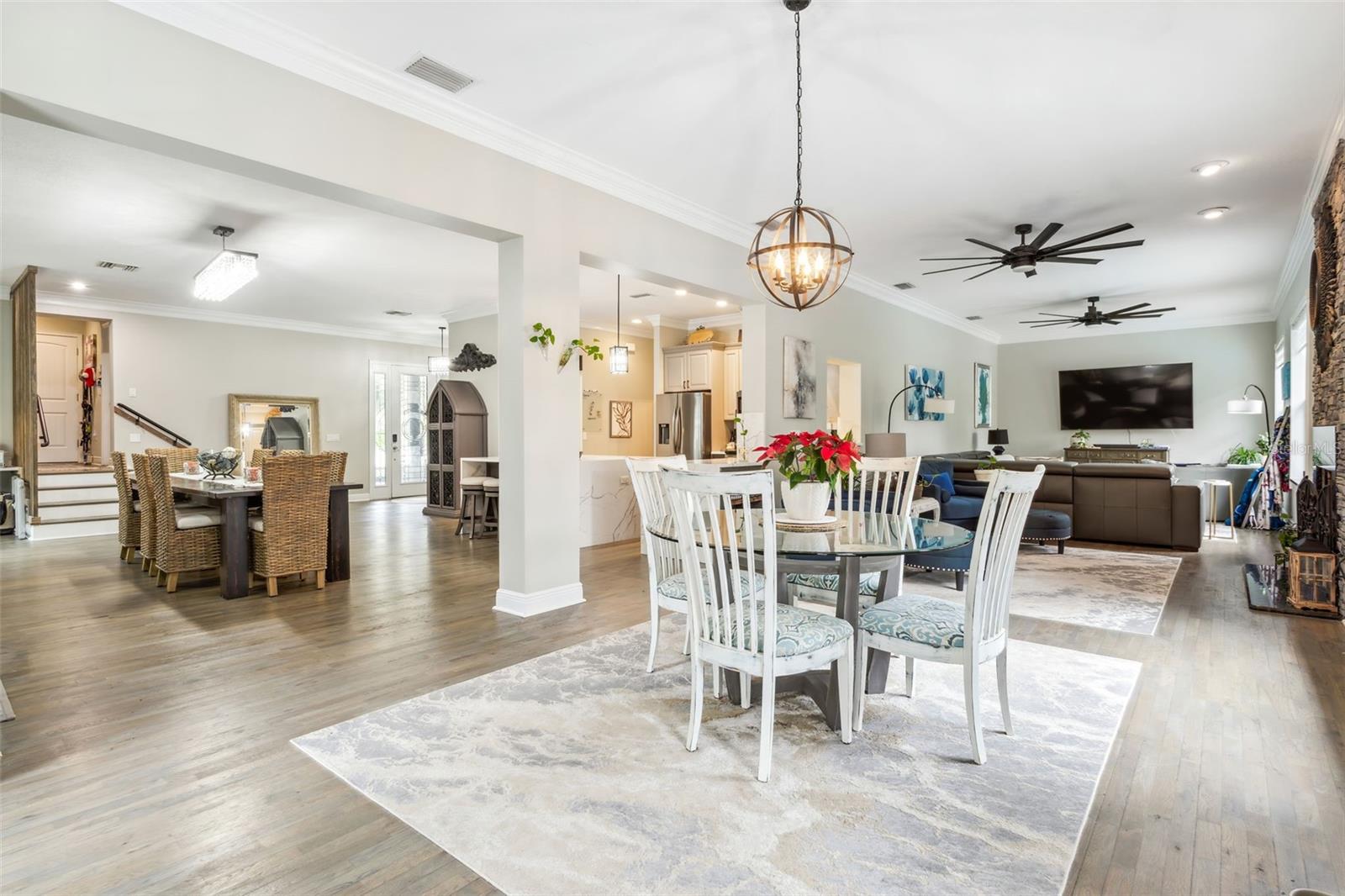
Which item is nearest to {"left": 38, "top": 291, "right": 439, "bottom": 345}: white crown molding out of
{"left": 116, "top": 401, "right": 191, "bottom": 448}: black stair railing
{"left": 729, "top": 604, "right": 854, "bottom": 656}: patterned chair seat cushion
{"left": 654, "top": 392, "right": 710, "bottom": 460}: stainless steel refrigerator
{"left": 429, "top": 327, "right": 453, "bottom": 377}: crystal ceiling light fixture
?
{"left": 429, "top": 327, "right": 453, "bottom": 377}: crystal ceiling light fixture

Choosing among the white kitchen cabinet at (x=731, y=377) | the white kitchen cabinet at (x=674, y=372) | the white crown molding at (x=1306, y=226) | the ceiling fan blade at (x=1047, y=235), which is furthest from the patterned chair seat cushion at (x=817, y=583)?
the white kitchen cabinet at (x=674, y=372)

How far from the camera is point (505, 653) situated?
11.0ft

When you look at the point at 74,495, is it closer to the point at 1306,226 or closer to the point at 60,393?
the point at 60,393

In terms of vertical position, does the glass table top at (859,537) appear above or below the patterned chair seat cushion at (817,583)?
above

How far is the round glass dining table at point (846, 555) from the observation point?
234cm

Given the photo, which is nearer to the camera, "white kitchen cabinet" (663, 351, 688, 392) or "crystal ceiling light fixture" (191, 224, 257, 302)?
"crystal ceiling light fixture" (191, 224, 257, 302)

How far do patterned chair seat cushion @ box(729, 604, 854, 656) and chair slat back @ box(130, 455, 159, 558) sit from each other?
4897 mm

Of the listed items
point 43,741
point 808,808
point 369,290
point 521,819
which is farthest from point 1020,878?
point 369,290

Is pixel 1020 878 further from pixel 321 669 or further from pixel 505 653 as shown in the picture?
pixel 321 669

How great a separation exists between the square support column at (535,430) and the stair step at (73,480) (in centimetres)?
602

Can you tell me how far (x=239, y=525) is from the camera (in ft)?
14.8

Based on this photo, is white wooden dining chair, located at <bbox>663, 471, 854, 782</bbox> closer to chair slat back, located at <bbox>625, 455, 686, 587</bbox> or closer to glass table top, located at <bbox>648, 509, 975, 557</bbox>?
glass table top, located at <bbox>648, 509, 975, 557</bbox>

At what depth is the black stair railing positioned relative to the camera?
27.5ft

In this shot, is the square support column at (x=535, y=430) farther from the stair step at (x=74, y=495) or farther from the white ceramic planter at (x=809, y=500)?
the stair step at (x=74, y=495)
